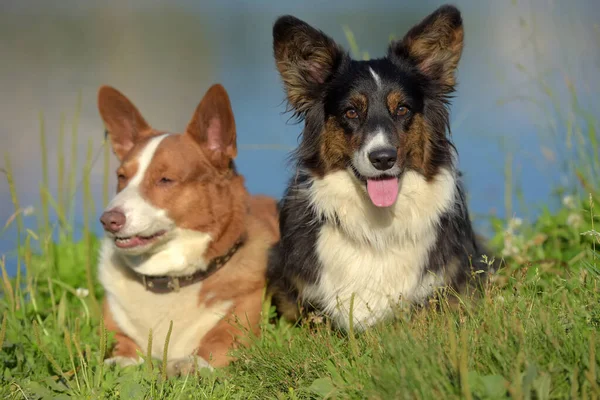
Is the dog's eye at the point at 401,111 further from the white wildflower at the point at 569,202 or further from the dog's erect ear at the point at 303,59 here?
the white wildflower at the point at 569,202

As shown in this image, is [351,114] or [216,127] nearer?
[351,114]

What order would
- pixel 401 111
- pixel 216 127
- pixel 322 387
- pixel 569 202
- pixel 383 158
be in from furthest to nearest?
pixel 569 202
pixel 216 127
pixel 401 111
pixel 383 158
pixel 322 387

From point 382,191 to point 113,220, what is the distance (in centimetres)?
144

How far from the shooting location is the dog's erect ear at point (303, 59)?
12.2ft

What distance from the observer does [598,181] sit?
16.7ft

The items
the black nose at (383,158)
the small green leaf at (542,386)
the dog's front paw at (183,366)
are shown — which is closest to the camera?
the small green leaf at (542,386)

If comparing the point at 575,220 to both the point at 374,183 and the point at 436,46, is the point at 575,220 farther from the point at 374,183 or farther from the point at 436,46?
the point at 374,183

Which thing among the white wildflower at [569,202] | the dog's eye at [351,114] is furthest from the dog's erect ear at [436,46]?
the white wildflower at [569,202]

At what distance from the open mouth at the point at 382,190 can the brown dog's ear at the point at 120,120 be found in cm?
151

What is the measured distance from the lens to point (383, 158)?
331 cm

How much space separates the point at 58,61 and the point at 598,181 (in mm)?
12653

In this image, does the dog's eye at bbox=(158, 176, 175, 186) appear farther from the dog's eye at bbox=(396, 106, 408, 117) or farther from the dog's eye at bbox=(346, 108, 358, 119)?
the dog's eye at bbox=(396, 106, 408, 117)

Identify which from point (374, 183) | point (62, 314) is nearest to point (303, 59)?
point (374, 183)

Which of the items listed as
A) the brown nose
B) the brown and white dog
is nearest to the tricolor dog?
the brown and white dog
